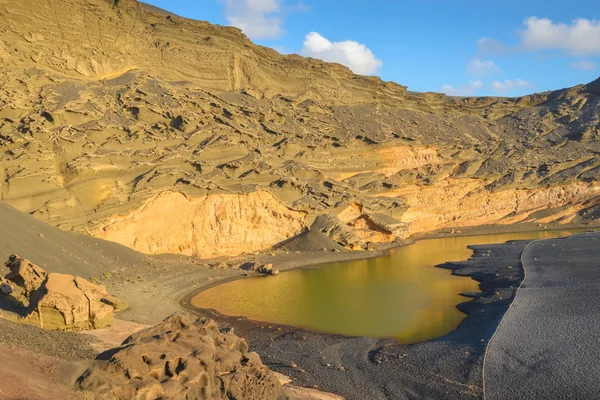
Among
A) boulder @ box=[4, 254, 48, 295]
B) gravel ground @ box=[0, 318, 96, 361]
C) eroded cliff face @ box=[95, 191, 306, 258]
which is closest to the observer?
gravel ground @ box=[0, 318, 96, 361]

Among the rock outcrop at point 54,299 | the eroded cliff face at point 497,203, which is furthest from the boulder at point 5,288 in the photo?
the eroded cliff face at point 497,203

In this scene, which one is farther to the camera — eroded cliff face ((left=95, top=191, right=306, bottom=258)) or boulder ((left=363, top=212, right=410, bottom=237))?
boulder ((left=363, top=212, right=410, bottom=237))

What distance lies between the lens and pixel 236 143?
104 ft

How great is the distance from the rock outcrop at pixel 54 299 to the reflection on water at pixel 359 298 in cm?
684

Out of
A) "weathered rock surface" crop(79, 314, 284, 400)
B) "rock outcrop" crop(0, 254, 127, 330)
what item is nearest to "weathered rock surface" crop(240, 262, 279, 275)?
"rock outcrop" crop(0, 254, 127, 330)

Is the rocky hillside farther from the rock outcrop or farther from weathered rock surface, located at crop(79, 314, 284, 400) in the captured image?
weathered rock surface, located at crop(79, 314, 284, 400)

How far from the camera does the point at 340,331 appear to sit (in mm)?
17953

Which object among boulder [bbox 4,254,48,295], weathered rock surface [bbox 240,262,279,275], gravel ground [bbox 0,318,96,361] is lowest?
weathered rock surface [bbox 240,262,279,275]

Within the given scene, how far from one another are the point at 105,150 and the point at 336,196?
16.0m

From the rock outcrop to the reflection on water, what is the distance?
684 centimetres

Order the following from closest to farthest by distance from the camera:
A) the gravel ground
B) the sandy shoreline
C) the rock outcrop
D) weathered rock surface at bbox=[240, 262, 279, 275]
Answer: the gravel ground < the sandy shoreline < the rock outcrop < weathered rock surface at bbox=[240, 262, 279, 275]

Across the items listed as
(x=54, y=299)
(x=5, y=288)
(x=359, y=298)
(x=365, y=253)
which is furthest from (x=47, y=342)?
(x=365, y=253)

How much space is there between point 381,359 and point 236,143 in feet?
65.9

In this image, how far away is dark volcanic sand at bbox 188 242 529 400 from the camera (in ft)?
41.6
